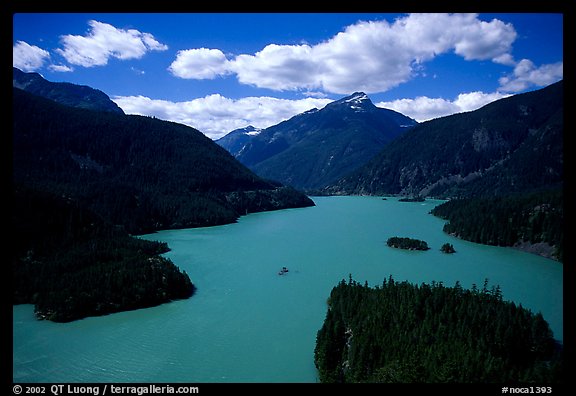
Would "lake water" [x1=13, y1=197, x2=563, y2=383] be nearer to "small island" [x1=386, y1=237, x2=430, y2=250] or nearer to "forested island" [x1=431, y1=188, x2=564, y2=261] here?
"small island" [x1=386, y1=237, x2=430, y2=250]

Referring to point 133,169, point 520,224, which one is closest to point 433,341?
point 520,224

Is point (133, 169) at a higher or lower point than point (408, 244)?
higher

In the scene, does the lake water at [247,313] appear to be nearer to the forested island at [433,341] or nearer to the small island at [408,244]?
the small island at [408,244]

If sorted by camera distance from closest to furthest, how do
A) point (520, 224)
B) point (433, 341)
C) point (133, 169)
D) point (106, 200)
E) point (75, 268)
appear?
point (433, 341) → point (75, 268) → point (520, 224) → point (106, 200) → point (133, 169)

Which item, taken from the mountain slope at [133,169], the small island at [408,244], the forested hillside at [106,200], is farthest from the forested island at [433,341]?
the mountain slope at [133,169]

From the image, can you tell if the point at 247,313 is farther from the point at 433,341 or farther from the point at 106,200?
the point at 106,200

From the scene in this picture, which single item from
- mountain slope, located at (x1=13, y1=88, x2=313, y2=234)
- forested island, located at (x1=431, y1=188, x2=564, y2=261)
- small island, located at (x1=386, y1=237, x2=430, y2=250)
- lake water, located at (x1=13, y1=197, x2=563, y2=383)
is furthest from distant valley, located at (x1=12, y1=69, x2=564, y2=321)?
small island, located at (x1=386, y1=237, x2=430, y2=250)
